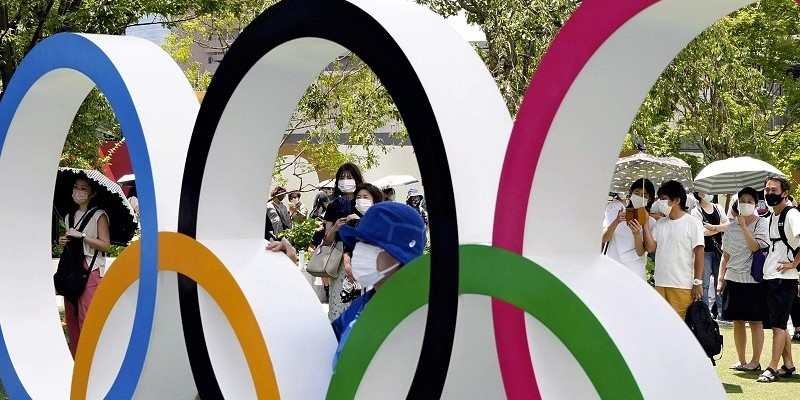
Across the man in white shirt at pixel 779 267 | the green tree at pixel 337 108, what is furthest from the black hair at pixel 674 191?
the green tree at pixel 337 108

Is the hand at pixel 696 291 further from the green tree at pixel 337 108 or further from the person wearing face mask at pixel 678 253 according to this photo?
the green tree at pixel 337 108

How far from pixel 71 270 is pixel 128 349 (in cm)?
297

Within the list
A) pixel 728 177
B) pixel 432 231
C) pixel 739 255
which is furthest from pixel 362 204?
pixel 728 177

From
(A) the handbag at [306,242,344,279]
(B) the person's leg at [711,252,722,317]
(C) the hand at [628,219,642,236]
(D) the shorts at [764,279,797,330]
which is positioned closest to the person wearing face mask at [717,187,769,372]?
(D) the shorts at [764,279,797,330]

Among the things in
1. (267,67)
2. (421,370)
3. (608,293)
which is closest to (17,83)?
(267,67)

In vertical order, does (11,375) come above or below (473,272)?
below

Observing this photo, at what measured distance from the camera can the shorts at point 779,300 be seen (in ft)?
32.2

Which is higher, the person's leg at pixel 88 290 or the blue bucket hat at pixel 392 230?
the blue bucket hat at pixel 392 230

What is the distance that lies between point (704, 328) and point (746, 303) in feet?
5.40

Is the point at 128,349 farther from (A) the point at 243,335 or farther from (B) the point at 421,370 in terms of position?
(B) the point at 421,370

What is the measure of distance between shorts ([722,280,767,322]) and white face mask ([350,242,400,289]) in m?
6.14

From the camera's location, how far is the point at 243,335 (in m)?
5.03

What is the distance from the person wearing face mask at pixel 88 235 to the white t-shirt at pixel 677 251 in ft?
14.6

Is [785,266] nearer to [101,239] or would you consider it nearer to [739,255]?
[739,255]
